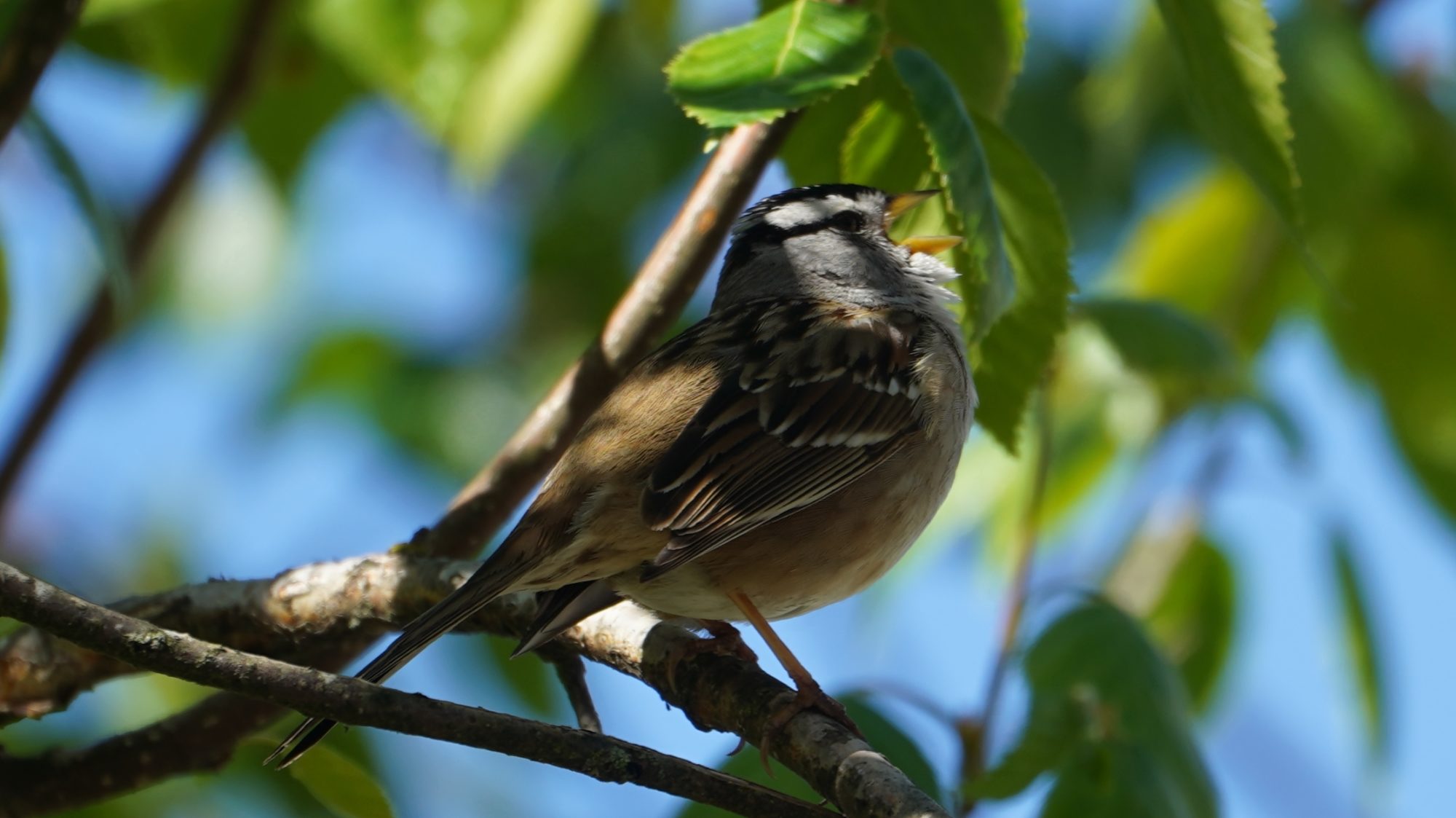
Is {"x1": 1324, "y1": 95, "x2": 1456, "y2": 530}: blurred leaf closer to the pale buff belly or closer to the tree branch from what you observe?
the pale buff belly

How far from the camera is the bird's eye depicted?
11.6 feet

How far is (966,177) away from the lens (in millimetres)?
1848

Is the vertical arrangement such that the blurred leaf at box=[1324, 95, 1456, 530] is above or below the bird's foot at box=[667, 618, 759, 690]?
below

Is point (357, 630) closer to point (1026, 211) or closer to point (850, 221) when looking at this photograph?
point (1026, 211)

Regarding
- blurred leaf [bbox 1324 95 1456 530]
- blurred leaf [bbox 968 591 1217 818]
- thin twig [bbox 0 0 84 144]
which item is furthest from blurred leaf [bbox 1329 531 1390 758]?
thin twig [bbox 0 0 84 144]

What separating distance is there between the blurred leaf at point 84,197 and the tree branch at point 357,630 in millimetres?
537

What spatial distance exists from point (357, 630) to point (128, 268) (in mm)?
1097

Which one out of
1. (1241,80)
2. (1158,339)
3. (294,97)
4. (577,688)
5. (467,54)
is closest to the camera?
(1241,80)

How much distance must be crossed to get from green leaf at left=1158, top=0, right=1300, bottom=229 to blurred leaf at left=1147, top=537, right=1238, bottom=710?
1704mm

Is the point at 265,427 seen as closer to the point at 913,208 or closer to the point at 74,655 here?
the point at 74,655

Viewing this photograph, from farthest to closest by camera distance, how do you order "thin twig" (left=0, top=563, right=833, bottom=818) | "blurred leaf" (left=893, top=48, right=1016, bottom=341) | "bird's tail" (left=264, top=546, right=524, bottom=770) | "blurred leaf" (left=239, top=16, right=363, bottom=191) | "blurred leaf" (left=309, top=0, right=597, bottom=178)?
1. "blurred leaf" (left=239, top=16, right=363, bottom=191)
2. "blurred leaf" (left=309, top=0, right=597, bottom=178)
3. "bird's tail" (left=264, top=546, right=524, bottom=770)
4. "blurred leaf" (left=893, top=48, right=1016, bottom=341)
5. "thin twig" (left=0, top=563, right=833, bottom=818)

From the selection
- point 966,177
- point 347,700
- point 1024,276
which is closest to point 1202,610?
point 1024,276

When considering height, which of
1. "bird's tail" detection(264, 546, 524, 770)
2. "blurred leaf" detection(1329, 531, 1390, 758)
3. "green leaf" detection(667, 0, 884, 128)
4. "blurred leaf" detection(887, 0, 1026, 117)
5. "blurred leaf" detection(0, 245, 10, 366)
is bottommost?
"blurred leaf" detection(1329, 531, 1390, 758)

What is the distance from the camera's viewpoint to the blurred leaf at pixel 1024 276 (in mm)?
2074
